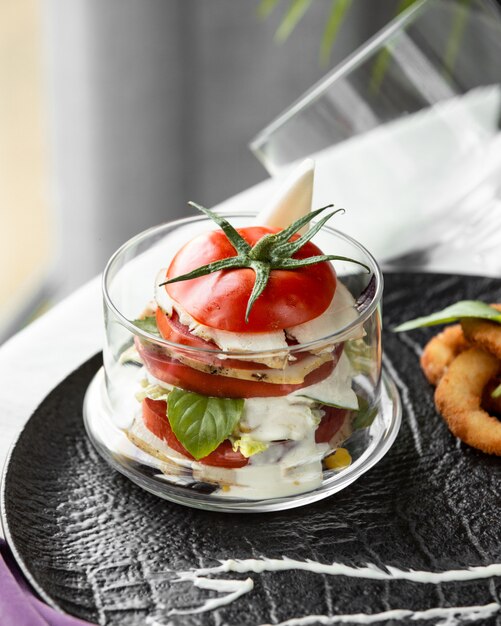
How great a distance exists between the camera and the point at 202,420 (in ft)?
2.88

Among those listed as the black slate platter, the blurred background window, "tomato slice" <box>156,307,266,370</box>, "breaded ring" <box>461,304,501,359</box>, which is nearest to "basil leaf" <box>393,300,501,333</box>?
"breaded ring" <box>461,304,501,359</box>

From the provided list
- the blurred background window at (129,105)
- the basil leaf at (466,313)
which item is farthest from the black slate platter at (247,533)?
the blurred background window at (129,105)

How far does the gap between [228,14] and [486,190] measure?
1.13 metres

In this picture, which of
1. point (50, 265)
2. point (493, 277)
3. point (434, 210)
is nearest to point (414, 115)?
point (434, 210)

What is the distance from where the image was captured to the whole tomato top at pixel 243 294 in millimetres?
870

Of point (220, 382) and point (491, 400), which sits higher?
point (220, 382)

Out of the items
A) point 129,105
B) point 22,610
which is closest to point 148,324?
point 22,610

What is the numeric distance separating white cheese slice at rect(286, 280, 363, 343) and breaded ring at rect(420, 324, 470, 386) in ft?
0.68

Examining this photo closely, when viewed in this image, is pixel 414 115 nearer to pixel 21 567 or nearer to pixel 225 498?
pixel 225 498

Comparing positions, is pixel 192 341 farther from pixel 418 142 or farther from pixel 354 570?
pixel 418 142

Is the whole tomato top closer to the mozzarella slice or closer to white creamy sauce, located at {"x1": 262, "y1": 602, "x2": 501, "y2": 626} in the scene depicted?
the mozzarella slice

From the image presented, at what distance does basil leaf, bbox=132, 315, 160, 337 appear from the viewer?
3.19 feet

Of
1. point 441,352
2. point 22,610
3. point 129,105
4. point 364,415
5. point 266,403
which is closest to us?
point 22,610

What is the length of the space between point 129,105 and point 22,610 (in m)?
1.73
